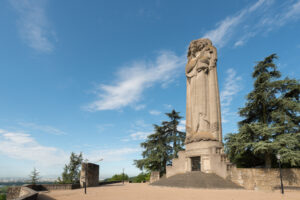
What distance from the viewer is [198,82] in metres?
24.6

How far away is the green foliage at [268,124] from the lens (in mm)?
16297

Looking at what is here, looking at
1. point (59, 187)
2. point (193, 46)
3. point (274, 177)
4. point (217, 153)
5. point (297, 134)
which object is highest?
point (193, 46)

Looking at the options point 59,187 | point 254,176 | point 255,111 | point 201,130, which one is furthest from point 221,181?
point 59,187

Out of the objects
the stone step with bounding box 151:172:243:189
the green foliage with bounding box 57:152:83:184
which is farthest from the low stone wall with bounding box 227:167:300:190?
the green foliage with bounding box 57:152:83:184

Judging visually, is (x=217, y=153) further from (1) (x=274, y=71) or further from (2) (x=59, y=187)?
(2) (x=59, y=187)

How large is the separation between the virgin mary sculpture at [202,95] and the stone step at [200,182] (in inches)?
177

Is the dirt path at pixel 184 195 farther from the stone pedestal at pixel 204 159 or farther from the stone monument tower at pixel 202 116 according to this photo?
the stone monument tower at pixel 202 116

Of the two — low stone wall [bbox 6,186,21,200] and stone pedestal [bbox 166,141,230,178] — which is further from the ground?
stone pedestal [bbox 166,141,230,178]

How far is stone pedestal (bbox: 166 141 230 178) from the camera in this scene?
62.5ft

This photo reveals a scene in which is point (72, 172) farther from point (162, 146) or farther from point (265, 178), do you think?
point (265, 178)

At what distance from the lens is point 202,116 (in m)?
23.2

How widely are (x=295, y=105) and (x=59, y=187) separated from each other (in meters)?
23.0

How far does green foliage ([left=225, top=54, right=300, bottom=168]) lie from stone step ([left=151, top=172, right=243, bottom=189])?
11.5 ft

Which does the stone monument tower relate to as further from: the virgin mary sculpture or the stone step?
the stone step
